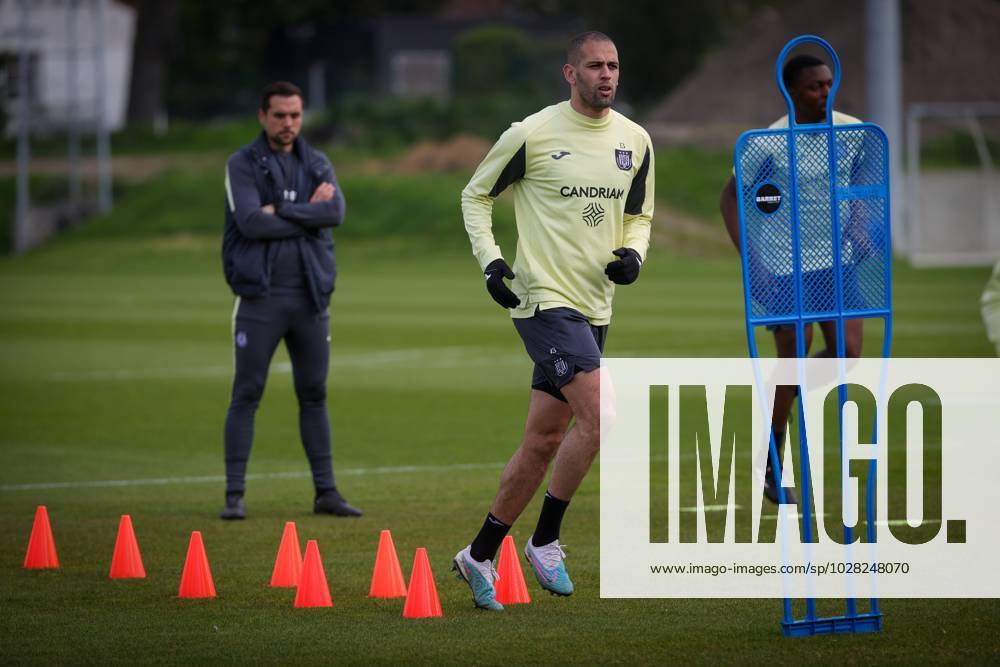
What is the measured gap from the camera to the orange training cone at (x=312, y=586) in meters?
7.41

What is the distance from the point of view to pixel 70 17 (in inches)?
1996

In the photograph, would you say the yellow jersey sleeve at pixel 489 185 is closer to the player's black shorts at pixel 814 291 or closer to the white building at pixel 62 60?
the player's black shorts at pixel 814 291

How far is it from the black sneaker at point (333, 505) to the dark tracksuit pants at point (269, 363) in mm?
66

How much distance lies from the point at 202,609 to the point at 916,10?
54.4m

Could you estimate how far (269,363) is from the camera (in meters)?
10.3

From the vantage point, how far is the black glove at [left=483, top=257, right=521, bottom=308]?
726 cm

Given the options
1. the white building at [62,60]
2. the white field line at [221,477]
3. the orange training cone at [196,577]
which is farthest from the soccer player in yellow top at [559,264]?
the white building at [62,60]

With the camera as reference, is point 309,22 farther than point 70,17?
Yes

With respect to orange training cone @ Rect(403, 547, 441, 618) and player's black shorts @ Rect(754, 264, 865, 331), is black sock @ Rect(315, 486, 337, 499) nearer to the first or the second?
orange training cone @ Rect(403, 547, 441, 618)

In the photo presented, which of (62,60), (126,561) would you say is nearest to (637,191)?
(126,561)

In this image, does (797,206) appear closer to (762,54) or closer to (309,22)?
(762,54)

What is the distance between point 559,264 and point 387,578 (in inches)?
60.5

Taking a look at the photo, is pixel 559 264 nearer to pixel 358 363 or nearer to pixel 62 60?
pixel 358 363

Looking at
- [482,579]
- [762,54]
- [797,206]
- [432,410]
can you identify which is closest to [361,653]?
[482,579]
